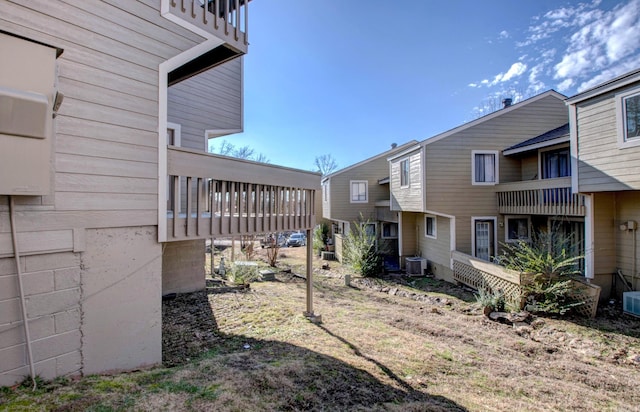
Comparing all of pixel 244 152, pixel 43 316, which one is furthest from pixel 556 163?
pixel 244 152

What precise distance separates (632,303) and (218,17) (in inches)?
460

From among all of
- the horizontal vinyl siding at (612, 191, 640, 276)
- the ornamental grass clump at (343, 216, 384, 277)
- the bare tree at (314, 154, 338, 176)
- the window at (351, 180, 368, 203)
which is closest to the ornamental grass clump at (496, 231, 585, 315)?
the horizontal vinyl siding at (612, 191, 640, 276)

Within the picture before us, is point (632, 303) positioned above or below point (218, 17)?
below

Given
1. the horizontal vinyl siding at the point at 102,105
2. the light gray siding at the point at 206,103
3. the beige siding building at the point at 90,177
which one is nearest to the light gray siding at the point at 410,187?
the light gray siding at the point at 206,103

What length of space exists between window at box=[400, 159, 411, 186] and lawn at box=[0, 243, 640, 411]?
6.97 meters

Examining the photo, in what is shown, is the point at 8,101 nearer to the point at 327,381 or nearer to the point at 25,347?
the point at 25,347

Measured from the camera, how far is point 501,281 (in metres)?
9.14

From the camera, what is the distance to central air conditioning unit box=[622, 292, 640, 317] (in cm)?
763

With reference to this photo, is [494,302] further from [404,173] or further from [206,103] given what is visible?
[206,103]

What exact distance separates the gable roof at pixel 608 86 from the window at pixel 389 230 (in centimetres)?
1142

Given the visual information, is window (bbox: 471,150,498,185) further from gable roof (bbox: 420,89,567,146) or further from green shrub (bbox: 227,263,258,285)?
green shrub (bbox: 227,263,258,285)

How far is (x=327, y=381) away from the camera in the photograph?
11.7 feet

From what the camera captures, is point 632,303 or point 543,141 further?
point 543,141

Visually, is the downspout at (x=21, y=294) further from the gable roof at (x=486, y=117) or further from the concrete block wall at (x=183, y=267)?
the gable roof at (x=486, y=117)
